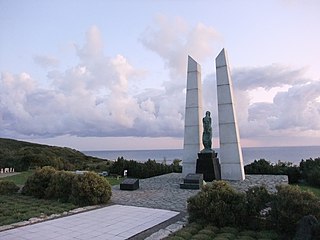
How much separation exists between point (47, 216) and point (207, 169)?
836 cm

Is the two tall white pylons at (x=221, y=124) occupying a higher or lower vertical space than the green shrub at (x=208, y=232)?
higher

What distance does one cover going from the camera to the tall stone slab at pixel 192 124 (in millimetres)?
15523

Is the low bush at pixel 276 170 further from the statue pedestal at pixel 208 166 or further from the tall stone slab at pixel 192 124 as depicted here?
the tall stone slab at pixel 192 124

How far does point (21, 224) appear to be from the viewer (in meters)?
7.04

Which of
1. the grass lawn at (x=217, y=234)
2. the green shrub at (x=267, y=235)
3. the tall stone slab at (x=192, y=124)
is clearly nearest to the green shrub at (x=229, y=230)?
the grass lawn at (x=217, y=234)

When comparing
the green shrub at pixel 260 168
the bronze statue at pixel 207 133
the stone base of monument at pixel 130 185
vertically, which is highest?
the bronze statue at pixel 207 133

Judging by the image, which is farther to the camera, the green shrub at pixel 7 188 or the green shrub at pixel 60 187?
the green shrub at pixel 7 188

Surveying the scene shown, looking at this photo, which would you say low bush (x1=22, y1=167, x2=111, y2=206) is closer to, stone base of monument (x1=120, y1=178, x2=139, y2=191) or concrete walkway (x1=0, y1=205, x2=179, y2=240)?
concrete walkway (x1=0, y1=205, x2=179, y2=240)

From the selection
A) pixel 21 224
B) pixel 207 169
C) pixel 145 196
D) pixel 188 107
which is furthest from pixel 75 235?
pixel 188 107

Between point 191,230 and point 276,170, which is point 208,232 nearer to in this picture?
point 191,230

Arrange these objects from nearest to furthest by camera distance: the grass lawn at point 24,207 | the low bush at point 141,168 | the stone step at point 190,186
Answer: the grass lawn at point 24,207
the stone step at point 190,186
the low bush at point 141,168

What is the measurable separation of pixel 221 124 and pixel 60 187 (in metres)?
8.10

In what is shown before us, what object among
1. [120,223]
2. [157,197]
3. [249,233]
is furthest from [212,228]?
[157,197]

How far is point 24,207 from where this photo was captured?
8.88m
